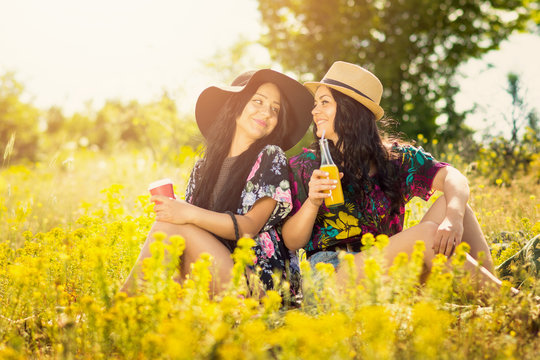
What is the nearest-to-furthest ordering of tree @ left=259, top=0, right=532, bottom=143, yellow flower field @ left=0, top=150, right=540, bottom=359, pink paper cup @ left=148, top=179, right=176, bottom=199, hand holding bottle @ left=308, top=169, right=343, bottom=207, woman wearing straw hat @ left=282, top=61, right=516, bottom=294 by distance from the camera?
yellow flower field @ left=0, top=150, right=540, bottom=359 < hand holding bottle @ left=308, top=169, right=343, bottom=207 < pink paper cup @ left=148, top=179, right=176, bottom=199 < woman wearing straw hat @ left=282, top=61, right=516, bottom=294 < tree @ left=259, top=0, right=532, bottom=143

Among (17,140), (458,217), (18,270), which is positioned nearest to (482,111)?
(458,217)

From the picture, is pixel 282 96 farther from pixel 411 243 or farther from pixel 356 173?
pixel 411 243

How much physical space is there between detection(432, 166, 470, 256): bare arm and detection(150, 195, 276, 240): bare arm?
1.00 m

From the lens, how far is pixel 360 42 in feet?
31.0

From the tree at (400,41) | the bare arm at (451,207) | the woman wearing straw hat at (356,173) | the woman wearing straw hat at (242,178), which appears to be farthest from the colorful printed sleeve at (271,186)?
the tree at (400,41)

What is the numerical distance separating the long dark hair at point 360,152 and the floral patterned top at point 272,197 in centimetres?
39

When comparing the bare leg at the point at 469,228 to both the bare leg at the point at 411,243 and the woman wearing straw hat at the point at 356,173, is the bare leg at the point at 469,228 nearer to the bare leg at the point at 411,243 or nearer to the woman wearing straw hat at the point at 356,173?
the woman wearing straw hat at the point at 356,173

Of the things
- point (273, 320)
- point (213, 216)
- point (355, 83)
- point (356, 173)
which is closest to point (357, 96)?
point (355, 83)

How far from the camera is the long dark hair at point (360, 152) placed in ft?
10.3

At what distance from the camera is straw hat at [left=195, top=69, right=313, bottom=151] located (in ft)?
10.8

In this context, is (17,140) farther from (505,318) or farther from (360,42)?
(505,318)

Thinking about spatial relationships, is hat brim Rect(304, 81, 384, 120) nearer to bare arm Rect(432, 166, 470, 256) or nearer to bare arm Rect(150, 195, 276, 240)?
bare arm Rect(432, 166, 470, 256)

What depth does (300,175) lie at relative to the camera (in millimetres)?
3191

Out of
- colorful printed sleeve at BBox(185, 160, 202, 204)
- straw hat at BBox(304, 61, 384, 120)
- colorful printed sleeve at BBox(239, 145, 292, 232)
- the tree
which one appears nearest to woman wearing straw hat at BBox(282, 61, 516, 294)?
straw hat at BBox(304, 61, 384, 120)
